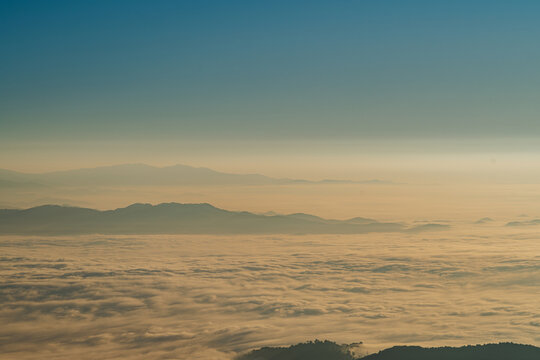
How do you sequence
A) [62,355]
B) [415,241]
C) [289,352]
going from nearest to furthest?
[289,352] → [62,355] → [415,241]

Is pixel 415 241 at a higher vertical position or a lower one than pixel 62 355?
higher

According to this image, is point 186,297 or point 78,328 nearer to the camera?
point 78,328

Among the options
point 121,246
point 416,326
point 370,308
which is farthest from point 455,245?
point 121,246

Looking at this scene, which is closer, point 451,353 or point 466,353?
point 466,353

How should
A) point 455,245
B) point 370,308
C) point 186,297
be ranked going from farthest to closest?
point 455,245 → point 186,297 → point 370,308

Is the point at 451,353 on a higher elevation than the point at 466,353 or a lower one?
lower

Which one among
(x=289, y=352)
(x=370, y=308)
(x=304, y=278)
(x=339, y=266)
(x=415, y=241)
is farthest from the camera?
(x=415, y=241)

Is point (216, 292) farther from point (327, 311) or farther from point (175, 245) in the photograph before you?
point (175, 245)

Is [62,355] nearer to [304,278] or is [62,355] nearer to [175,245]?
[304,278]

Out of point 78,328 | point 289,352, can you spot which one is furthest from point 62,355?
point 289,352
